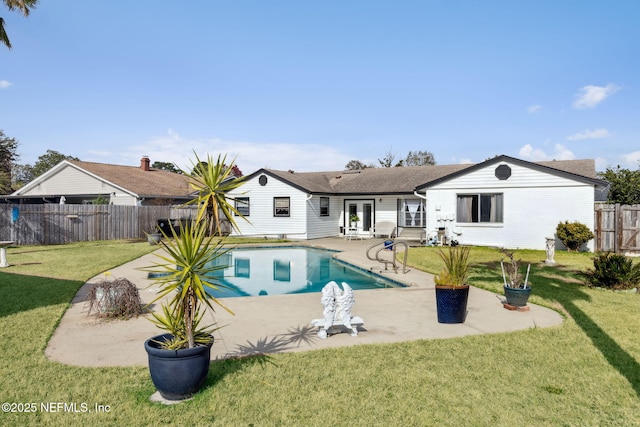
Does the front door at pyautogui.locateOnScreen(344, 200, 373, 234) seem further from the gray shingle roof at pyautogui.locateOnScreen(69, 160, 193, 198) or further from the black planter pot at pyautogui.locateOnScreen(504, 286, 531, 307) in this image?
the black planter pot at pyautogui.locateOnScreen(504, 286, 531, 307)

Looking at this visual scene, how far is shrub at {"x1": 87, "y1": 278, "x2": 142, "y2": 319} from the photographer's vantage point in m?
7.50

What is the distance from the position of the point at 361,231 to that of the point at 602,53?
51.3 ft

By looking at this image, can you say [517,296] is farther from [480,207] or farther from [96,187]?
[96,187]

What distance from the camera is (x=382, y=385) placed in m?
4.59

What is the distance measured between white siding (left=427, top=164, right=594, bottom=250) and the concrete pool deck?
10618 millimetres

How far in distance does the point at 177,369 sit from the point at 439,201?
18831 millimetres

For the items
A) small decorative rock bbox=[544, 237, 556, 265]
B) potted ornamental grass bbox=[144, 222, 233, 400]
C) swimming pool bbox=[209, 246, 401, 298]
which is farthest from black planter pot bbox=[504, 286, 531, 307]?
small decorative rock bbox=[544, 237, 556, 265]

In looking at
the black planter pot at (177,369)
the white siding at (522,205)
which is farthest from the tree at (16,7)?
the white siding at (522,205)

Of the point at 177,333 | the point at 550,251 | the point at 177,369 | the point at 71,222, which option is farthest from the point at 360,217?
the point at 177,369

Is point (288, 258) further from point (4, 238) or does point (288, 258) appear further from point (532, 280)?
point (4, 238)

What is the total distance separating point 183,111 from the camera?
19.9 m

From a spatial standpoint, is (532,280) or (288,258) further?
(288,258)

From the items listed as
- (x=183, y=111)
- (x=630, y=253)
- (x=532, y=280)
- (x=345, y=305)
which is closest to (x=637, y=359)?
(x=345, y=305)

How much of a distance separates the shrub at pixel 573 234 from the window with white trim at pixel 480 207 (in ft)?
8.62
